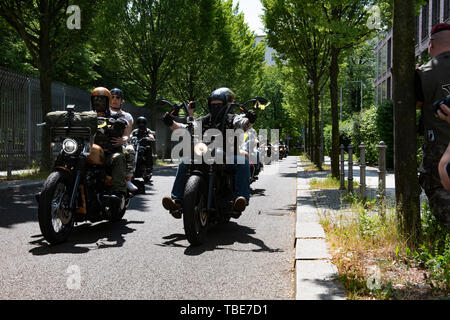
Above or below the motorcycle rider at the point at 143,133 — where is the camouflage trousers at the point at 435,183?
below

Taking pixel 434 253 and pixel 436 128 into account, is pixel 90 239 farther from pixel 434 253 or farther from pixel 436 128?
pixel 436 128

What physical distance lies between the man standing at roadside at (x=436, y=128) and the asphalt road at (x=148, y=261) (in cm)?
136

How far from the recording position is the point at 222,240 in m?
5.82

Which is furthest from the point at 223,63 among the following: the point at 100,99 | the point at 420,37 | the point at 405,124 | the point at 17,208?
the point at 405,124

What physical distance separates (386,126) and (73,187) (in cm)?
1562

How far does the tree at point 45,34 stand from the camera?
580 inches

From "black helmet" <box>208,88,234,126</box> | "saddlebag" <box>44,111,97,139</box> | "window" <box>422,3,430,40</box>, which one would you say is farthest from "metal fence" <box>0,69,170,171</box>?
"window" <box>422,3,430,40</box>

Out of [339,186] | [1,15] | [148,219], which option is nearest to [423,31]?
[339,186]

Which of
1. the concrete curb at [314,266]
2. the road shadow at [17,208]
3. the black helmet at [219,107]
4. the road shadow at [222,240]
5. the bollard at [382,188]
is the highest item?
the black helmet at [219,107]

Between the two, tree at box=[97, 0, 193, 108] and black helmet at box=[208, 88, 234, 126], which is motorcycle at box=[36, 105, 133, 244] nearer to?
black helmet at box=[208, 88, 234, 126]

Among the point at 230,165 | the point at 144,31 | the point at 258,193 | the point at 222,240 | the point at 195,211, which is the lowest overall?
the point at 222,240

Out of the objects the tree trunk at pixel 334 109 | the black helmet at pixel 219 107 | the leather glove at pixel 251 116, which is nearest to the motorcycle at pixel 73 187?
the black helmet at pixel 219 107

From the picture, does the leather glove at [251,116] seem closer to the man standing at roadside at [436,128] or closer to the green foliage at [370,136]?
the man standing at roadside at [436,128]

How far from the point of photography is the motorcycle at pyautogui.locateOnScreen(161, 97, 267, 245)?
512 cm
